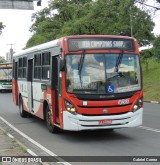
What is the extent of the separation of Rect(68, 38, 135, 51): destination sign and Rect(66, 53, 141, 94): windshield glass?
23cm

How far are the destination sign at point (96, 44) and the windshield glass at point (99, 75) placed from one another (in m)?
0.23

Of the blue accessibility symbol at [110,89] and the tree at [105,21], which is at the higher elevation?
the tree at [105,21]

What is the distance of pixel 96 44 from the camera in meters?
11.3

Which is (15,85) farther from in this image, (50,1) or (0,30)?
(50,1)

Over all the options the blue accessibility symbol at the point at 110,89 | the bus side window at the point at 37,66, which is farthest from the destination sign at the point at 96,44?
the bus side window at the point at 37,66

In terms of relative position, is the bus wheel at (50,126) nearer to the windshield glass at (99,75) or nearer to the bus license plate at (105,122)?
the windshield glass at (99,75)

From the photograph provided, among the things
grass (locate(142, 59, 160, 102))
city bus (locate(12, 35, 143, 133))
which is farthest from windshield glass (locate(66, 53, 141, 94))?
grass (locate(142, 59, 160, 102))

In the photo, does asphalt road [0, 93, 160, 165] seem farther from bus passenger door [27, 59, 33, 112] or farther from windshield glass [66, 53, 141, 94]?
windshield glass [66, 53, 141, 94]

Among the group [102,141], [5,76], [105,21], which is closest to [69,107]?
[102,141]

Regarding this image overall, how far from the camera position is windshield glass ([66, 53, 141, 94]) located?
10953 mm

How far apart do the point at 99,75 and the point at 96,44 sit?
0.90 meters

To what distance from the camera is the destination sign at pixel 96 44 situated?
37.0 feet

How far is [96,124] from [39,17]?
5763cm

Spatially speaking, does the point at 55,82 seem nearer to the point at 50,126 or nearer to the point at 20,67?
the point at 50,126
